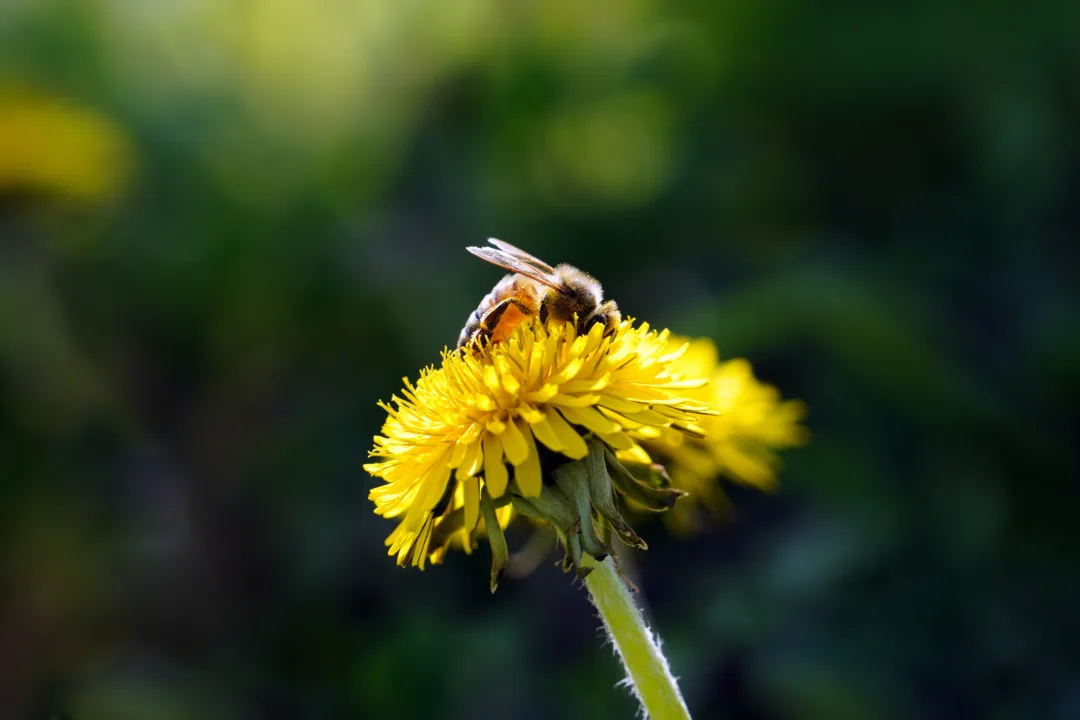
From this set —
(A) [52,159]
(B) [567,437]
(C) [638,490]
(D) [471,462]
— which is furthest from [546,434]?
(A) [52,159]

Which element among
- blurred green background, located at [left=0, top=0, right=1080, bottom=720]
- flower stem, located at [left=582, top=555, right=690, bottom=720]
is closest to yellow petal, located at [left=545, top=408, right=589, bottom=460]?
flower stem, located at [left=582, top=555, right=690, bottom=720]

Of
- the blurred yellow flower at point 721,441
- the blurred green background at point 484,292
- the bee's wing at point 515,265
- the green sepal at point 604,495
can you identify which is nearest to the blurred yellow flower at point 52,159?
the blurred green background at point 484,292

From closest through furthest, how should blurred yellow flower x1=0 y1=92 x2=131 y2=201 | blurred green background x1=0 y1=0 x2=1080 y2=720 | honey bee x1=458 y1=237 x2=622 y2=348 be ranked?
honey bee x1=458 y1=237 x2=622 y2=348 → blurred green background x1=0 y1=0 x2=1080 y2=720 → blurred yellow flower x1=0 y1=92 x2=131 y2=201

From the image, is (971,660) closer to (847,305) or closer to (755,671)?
(755,671)

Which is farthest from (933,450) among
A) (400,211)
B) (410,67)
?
(410,67)

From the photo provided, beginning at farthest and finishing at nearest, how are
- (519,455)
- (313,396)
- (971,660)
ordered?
(313,396), (971,660), (519,455)

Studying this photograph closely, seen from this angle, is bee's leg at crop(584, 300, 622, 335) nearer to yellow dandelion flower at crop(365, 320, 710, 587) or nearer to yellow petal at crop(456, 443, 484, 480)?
yellow dandelion flower at crop(365, 320, 710, 587)
